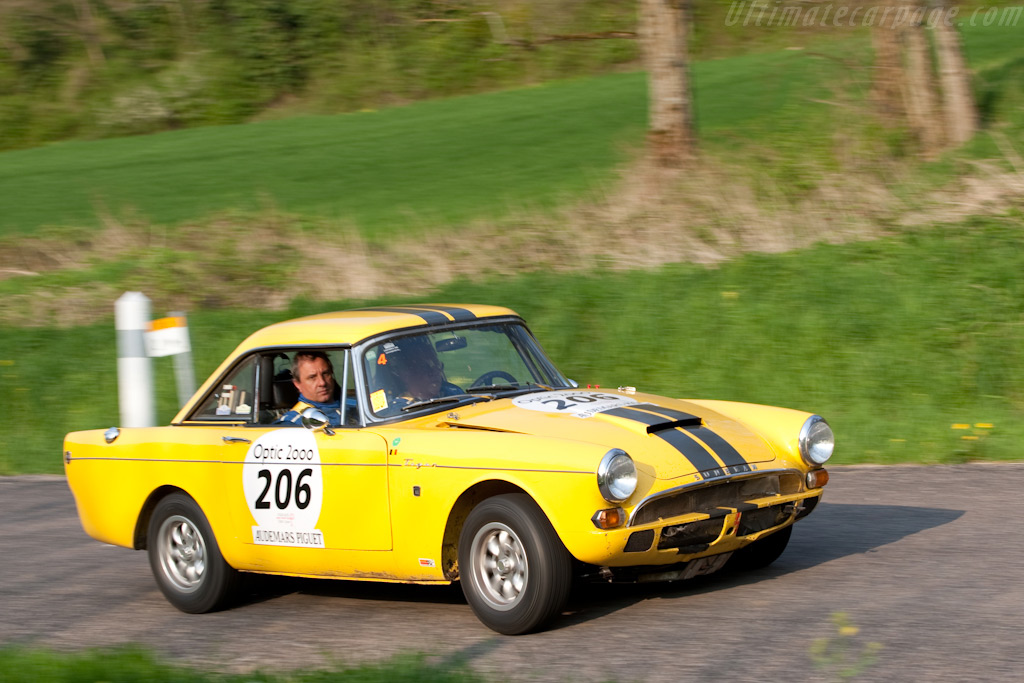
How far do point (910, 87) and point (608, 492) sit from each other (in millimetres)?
13405

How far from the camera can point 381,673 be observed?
201 inches

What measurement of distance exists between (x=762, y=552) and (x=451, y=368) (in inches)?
78.0

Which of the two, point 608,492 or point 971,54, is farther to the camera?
point 971,54

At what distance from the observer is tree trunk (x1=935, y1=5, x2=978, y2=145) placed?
16.8 metres

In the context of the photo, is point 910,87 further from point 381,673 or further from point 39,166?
point 39,166

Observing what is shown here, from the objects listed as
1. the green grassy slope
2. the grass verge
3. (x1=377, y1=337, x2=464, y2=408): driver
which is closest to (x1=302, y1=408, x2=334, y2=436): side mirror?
(x1=377, y1=337, x2=464, y2=408): driver

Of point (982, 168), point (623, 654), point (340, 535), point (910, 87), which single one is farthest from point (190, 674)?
point (910, 87)

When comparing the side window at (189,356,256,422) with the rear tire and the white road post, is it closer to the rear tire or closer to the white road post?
the rear tire

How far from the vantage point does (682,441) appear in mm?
6129

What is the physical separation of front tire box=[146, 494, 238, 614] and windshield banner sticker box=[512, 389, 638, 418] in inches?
76.4

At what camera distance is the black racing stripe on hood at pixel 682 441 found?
601cm

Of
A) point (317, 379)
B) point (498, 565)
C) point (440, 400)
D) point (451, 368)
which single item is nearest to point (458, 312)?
point (451, 368)

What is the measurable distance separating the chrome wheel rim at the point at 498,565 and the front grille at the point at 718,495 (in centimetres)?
58

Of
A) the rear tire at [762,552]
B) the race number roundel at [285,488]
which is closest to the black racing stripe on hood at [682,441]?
the rear tire at [762,552]
